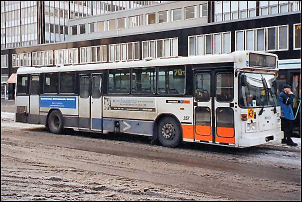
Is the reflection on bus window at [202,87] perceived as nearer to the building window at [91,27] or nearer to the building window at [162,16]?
the building window at [162,16]

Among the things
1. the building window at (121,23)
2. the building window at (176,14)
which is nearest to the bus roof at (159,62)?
the building window at (176,14)

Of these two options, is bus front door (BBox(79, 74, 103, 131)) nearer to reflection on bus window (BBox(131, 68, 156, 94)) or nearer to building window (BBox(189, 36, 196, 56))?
reflection on bus window (BBox(131, 68, 156, 94))

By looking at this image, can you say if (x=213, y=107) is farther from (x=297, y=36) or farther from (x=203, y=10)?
(x=203, y=10)

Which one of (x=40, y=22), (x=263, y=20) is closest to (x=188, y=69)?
(x=263, y=20)

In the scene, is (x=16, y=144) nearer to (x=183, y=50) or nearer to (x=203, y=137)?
(x=203, y=137)

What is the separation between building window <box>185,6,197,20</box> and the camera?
190 feet

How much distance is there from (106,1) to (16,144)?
80070 mm

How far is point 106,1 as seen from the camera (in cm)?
8912

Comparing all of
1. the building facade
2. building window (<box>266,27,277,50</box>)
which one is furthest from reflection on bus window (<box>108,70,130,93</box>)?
building window (<box>266,27,277,50</box>)

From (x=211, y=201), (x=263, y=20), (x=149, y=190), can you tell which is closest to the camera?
(x=211, y=201)

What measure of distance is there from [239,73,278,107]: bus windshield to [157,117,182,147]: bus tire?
234cm

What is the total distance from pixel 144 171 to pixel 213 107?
138 inches

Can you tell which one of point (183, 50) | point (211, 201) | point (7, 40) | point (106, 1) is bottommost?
point (211, 201)

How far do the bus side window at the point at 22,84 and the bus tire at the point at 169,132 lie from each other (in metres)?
7.62
